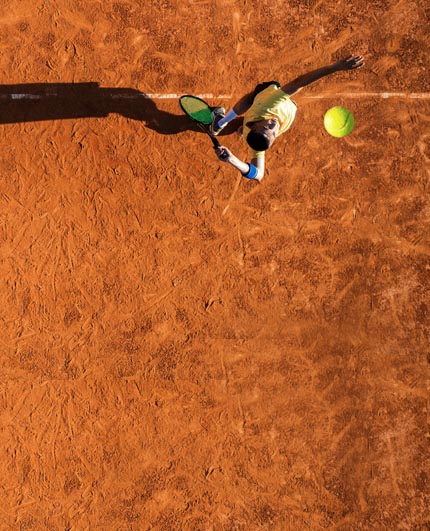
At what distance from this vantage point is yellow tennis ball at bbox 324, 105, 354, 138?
23.3 feet

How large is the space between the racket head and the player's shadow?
29 cm

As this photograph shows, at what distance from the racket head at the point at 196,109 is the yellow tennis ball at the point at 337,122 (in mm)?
1913

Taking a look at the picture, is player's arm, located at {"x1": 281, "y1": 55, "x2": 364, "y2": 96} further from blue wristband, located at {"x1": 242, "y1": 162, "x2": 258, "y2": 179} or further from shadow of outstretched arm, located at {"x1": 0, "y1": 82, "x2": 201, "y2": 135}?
shadow of outstretched arm, located at {"x1": 0, "y1": 82, "x2": 201, "y2": 135}

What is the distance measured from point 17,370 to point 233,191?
4328 millimetres

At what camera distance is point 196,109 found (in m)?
6.70

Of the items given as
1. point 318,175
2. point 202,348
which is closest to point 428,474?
point 202,348

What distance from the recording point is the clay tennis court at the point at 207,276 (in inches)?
268

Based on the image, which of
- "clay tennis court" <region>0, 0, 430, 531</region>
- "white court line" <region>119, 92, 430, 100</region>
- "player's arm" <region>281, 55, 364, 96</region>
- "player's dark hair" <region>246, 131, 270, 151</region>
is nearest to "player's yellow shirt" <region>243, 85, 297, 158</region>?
"player's arm" <region>281, 55, 364, 96</region>

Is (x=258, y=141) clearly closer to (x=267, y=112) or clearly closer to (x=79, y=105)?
(x=267, y=112)

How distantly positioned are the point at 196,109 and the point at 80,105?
180 cm

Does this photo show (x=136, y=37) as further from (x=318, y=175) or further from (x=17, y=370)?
(x=17, y=370)

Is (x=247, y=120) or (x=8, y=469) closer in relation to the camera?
(x=247, y=120)

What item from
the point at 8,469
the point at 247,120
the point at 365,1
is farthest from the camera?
the point at 365,1

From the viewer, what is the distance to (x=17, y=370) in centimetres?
678
